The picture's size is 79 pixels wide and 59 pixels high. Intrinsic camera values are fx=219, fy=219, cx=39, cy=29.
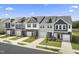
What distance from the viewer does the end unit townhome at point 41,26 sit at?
3463 millimetres

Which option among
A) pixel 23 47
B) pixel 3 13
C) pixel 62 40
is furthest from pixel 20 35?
pixel 62 40

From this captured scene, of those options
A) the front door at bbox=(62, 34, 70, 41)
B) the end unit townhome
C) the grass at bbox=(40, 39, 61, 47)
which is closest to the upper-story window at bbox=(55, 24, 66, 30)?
the end unit townhome

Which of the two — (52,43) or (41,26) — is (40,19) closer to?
(41,26)

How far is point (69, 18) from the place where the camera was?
3438mm

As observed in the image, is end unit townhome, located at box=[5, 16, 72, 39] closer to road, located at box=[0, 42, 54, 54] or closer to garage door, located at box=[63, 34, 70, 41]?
garage door, located at box=[63, 34, 70, 41]

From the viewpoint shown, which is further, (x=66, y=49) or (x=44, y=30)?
(x=44, y=30)

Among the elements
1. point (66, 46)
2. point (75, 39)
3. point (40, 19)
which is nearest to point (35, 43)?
point (40, 19)

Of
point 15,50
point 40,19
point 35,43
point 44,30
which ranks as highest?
point 40,19

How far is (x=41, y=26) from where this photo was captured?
3533mm

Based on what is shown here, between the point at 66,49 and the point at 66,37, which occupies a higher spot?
the point at 66,37

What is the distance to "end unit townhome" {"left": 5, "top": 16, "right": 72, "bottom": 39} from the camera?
3.46 metres

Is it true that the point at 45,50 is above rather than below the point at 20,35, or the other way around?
below

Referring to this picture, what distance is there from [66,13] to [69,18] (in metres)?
0.09
